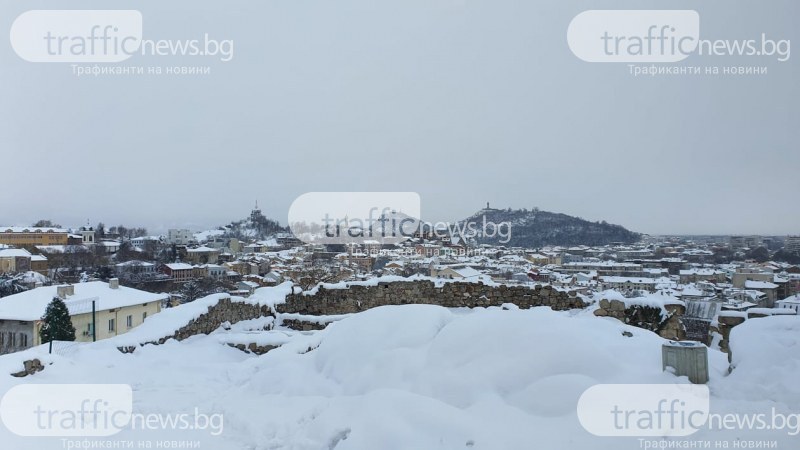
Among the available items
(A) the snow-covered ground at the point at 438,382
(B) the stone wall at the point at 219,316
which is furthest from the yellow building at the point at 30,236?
(A) the snow-covered ground at the point at 438,382

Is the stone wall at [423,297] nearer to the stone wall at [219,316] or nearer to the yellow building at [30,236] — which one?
the stone wall at [219,316]

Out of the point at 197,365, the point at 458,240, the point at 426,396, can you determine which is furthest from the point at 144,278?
the point at 426,396

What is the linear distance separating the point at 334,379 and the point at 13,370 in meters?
3.62

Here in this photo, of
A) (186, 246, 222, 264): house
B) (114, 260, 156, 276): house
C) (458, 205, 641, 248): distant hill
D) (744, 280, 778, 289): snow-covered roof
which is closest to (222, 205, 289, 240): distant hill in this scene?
(186, 246, 222, 264): house

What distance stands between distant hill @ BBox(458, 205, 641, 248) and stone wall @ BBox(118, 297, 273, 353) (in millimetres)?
20922

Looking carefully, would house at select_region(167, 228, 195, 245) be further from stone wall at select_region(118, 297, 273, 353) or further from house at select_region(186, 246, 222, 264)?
stone wall at select_region(118, 297, 273, 353)

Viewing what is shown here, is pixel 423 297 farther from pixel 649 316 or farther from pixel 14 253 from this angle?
pixel 14 253

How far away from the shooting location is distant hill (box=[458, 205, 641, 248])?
3309 centimetres

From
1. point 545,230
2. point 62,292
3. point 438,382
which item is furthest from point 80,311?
point 545,230

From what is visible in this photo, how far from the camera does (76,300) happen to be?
20.7 meters

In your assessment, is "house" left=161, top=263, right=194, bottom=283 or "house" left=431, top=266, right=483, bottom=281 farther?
"house" left=161, top=263, right=194, bottom=283

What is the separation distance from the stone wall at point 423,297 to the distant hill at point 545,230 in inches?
776

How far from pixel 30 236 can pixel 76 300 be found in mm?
46971

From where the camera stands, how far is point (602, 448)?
10.00 feet
